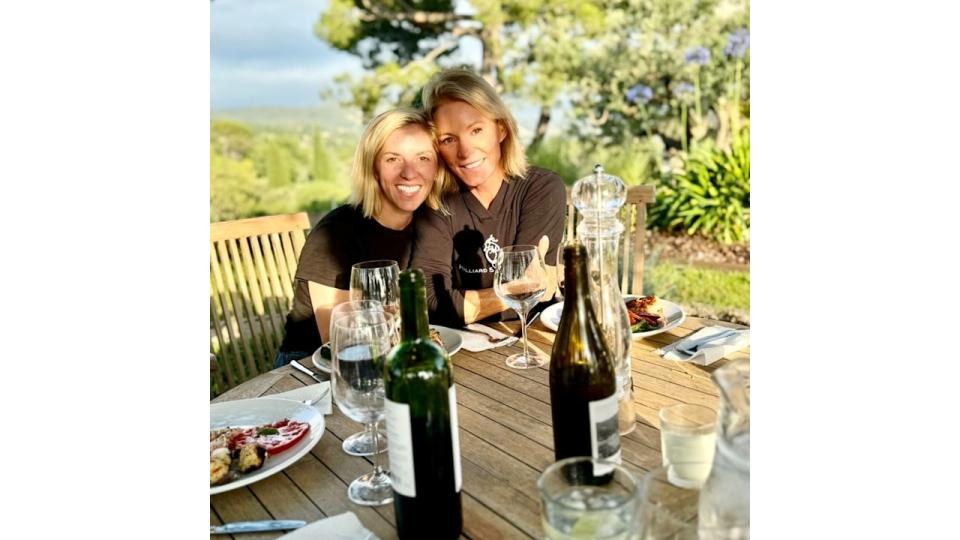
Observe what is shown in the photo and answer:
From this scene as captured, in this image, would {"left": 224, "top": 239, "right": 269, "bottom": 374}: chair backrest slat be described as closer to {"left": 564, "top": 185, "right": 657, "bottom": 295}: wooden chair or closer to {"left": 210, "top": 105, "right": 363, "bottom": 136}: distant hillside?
{"left": 564, "top": 185, "right": 657, "bottom": 295}: wooden chair

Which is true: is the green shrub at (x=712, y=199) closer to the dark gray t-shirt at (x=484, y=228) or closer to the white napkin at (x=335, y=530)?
the dark gray t-shirt at (x=484, y=228)

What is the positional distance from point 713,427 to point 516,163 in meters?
1.58

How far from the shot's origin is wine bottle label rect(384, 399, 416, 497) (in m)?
0.75

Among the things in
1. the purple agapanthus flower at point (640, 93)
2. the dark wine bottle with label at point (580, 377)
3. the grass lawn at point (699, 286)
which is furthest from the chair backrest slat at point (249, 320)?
the purple agapanthus flower at point (640, 93)

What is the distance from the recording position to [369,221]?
7.05 ft

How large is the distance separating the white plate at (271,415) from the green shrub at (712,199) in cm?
432

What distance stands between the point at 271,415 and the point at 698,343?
2.76ft

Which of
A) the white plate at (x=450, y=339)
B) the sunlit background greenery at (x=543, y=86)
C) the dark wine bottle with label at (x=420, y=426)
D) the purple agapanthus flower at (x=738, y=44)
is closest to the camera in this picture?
the dark wine bottle with label at (x=420, y=426)

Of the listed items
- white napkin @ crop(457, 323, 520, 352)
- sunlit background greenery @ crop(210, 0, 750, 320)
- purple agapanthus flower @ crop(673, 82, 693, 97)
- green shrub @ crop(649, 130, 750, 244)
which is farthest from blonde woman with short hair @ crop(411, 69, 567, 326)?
purple agapanthus flower @ crop(673, 82, 693, 97)

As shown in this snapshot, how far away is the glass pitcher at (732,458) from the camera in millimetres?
Answer: 674

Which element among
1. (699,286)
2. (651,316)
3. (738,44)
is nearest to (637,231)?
(651,316)
